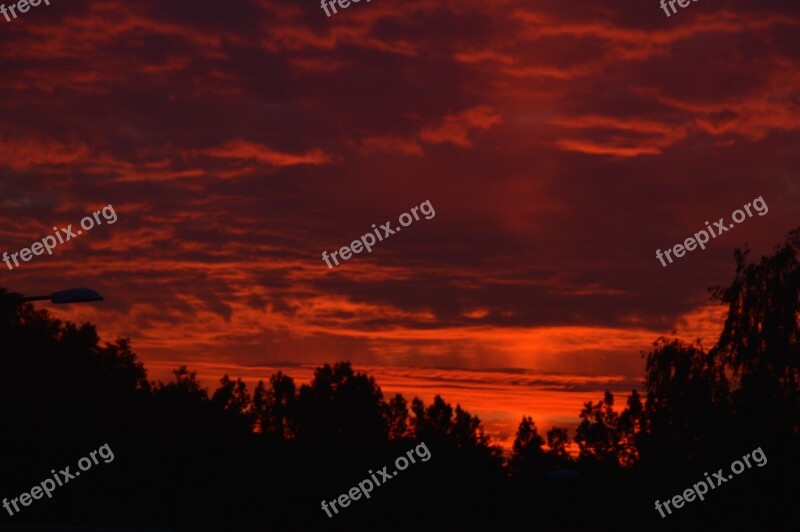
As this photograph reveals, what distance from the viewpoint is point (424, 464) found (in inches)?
2088

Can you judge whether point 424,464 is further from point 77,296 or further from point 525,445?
point 525,445

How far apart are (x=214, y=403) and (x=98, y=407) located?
33.7m

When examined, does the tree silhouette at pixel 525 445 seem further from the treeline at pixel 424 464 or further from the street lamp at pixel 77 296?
the street lamp at pixel 77 296

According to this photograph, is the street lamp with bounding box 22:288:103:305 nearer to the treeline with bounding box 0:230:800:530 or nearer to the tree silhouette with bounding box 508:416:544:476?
the treeline with bounding box 0:230:800:530

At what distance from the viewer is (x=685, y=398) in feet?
185

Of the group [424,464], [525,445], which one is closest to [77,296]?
[424,464]

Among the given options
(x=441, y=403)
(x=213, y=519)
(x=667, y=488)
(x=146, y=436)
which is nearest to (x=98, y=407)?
(x=146, y=436)

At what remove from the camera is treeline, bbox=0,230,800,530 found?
43.6m

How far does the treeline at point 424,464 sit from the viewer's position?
143 ft

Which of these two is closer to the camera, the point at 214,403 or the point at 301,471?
the point at 301,471

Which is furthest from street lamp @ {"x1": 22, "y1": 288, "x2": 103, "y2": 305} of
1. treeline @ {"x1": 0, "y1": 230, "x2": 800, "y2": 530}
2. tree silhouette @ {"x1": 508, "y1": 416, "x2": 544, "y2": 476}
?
tree silhouette @ {"x1": 508, "y1": 416, "x2": 544, "y2": 476}

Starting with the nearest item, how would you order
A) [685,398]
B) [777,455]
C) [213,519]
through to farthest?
[213,519]
[777,455]
[685,398]

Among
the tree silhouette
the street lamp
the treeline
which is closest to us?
the street lamp

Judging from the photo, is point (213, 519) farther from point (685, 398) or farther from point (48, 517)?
point (685, 398)
